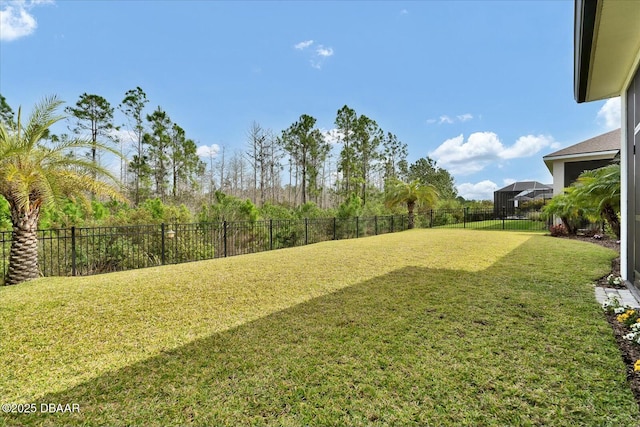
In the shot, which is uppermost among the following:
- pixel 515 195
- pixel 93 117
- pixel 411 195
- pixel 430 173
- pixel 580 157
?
pixel 93 117

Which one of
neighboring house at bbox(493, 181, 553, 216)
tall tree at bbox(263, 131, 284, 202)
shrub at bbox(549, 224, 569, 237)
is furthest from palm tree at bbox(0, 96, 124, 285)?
neighboring house at bbox(493, 181, 553, 216)

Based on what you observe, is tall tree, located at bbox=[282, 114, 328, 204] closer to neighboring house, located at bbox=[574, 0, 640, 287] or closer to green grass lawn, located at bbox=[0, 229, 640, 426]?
green grass lawn, located at bbox=[0, 229, 640, 426]

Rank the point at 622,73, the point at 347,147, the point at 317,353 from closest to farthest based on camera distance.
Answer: the point at 317,353
the point at 622,73
the point at 347,147

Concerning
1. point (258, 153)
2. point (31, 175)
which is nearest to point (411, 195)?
point (258, 153)

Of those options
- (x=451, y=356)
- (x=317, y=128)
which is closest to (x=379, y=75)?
(x=317, y=128)

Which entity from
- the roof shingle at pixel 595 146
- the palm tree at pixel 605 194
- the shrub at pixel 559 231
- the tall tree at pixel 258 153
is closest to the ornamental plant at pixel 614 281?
the palm tree at pixel 605 194

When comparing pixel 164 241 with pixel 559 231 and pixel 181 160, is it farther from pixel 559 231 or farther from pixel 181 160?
pixel 559 231

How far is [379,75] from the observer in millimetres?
17281

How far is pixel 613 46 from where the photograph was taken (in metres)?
3.58

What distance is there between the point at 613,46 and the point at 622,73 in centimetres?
113

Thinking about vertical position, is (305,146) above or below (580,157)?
above

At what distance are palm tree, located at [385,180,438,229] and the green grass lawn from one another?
40.2ft

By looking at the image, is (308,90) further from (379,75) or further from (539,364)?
(539,364)

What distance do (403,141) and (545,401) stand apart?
33.0 meters
